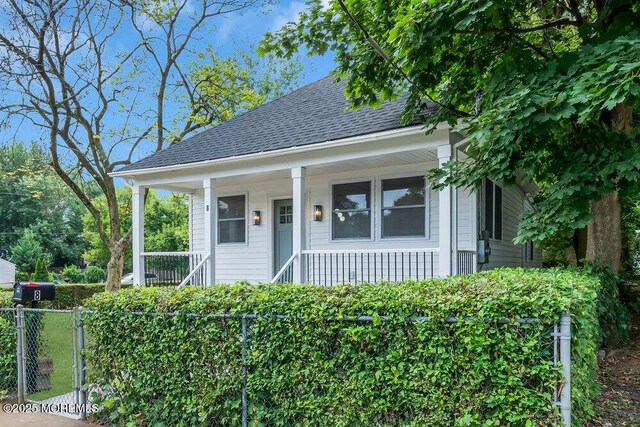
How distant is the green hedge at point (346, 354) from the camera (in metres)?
2.80

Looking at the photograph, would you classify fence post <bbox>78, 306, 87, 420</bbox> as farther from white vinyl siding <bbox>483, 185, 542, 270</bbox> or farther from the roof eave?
white vinyl siding <bbox>483, 185, 542, 270</bbox>

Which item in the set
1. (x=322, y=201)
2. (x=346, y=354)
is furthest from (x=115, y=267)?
(x=346, y=354)

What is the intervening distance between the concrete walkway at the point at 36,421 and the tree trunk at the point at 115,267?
9998 millimetres

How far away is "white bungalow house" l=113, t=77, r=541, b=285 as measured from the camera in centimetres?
724

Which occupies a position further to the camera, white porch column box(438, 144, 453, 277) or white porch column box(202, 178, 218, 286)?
white porch column box(202, 178, 218, 286)

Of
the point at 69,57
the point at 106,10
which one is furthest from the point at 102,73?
the point at 106,10

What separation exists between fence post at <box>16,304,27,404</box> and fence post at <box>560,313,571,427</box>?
5.43 m

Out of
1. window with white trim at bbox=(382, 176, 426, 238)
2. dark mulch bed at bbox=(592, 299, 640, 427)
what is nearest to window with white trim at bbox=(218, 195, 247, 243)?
window with white trim at bbox=(382, 176, 426, 238)

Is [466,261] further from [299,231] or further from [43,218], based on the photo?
[43,218]

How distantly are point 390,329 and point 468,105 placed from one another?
4.73m

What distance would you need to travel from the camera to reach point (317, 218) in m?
9.02

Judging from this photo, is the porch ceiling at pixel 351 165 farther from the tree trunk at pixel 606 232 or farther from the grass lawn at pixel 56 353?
the grass lawn at pixel 56 353

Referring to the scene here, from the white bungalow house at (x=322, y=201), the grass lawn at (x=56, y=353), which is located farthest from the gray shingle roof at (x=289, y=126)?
the grass lawn at (x=56, y=353)

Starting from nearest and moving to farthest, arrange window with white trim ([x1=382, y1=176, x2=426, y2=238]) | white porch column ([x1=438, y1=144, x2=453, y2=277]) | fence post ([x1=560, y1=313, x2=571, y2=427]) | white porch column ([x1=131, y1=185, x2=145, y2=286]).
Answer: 1. fence post ([x1=560, y1=313, x2=571, y2=427])
2. white porch column ([x1=438, y1=144, x2=453, y2=277])
3. window with white trim ([x1=382, y1=176, x2=426, y2=238])
4. white porch column ([x1=131, y1=185, x2=145, y2=286])
